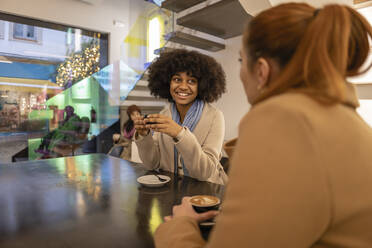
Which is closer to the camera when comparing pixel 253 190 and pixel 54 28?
pixel 253 190

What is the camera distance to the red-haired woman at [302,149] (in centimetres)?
39

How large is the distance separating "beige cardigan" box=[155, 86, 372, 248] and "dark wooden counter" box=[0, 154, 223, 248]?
35cm

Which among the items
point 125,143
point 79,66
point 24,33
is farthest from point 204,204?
point 24,33

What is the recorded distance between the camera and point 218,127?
1.69m

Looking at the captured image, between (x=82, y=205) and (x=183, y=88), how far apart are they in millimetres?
1100

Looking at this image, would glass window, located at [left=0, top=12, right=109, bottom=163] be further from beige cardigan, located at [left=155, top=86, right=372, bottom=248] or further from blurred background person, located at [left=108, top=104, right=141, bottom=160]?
beige cardigan, located at [left=155, top=86, right=372, bottom=248]

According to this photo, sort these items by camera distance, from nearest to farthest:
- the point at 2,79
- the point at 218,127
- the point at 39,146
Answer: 1. the point at 218,127
2. the point at 2,79
3. the point at 39,146

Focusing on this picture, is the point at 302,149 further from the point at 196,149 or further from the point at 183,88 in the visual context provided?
the point at 183,88

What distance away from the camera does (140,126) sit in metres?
1.48

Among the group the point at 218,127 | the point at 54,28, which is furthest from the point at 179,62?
the point at 54,28

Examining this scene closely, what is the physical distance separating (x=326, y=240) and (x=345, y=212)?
0.22ft

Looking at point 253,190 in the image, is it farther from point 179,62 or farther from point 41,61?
point 41,61

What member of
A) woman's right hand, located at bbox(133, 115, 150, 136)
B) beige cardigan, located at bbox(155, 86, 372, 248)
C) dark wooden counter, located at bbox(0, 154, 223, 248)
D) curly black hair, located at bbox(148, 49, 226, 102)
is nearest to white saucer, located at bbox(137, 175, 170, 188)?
dark wooden counter, located at bbox(0, 154, 223, 248)

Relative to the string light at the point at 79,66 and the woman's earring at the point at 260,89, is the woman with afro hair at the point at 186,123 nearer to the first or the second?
the woman's earring at the point at 260,89
